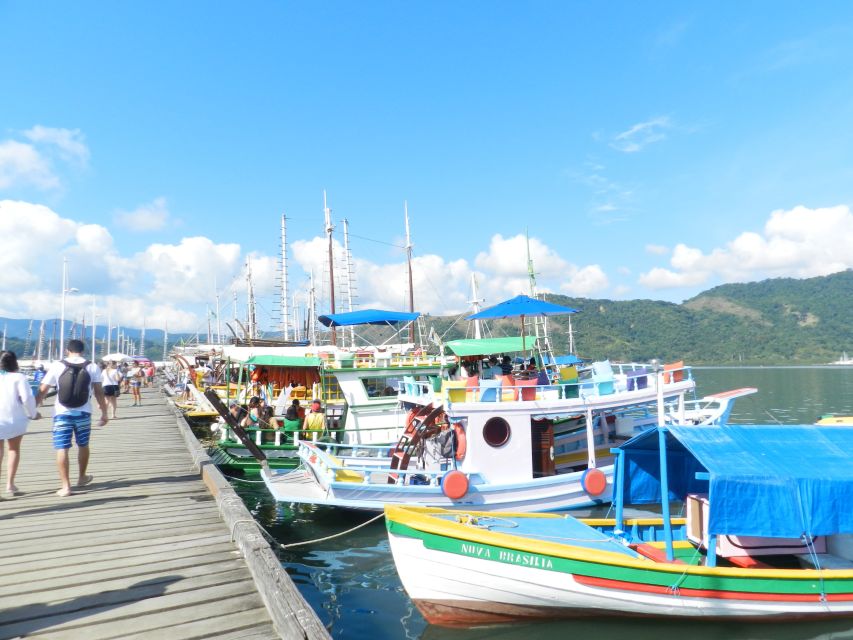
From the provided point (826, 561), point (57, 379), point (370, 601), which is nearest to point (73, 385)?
point (57, 379)

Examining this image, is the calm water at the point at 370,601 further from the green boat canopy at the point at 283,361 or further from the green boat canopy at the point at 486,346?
the green boat canopy at the point at 486,346

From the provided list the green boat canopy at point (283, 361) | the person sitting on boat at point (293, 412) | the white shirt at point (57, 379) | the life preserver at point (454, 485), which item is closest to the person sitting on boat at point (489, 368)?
the green boat canopy at point (283, 361)

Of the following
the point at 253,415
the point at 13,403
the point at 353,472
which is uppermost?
the point at 13,403

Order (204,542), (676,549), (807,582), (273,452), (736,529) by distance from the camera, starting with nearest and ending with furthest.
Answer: (204,542), (736,529), (807,582), (676,549), (273,452)

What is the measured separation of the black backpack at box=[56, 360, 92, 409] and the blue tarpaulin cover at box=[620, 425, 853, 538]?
7.83m

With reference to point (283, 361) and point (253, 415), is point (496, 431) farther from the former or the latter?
point (283, 361)

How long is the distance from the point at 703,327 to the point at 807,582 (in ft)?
572

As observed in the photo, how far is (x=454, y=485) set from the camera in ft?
34.1

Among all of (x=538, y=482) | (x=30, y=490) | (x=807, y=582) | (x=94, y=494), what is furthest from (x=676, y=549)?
(x=30, y=490)

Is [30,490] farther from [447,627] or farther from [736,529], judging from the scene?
[736,529]

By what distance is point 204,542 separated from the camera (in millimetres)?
5520

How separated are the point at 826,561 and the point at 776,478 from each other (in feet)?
7.85

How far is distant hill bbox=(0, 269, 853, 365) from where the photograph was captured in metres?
137

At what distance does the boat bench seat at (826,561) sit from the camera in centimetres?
704
